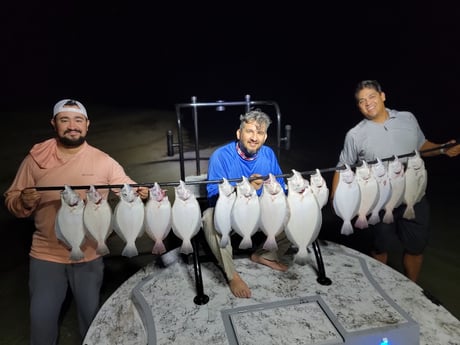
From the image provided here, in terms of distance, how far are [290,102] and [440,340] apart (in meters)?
15.4

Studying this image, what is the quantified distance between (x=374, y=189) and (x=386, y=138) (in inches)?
27.9

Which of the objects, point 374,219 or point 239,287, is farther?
point 239,287

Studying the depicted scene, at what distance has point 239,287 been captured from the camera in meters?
2.73

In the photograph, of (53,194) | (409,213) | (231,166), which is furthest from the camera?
(231,166)

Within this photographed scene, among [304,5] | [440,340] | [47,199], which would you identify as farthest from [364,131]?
[304,5]

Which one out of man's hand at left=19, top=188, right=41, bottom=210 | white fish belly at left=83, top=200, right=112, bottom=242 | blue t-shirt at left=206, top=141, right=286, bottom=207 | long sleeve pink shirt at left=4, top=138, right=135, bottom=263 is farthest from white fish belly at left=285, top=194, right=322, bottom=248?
man's hand at left=19, top=188, right=41, bottom=210

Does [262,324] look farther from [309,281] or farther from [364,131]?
[364,131]

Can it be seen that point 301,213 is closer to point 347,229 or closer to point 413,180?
point 347,229

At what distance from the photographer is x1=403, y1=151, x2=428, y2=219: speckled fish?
257 cm

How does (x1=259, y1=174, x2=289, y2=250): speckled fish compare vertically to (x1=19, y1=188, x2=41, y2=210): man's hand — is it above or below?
below

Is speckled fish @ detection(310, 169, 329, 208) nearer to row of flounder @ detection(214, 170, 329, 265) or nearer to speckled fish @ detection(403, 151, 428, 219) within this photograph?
row of flounder @ detection(214, 170, 329, 265)

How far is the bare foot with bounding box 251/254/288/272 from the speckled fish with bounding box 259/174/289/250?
2.85 feet

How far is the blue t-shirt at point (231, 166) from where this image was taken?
8.99 feet

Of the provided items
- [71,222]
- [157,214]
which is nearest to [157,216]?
[157,214]
